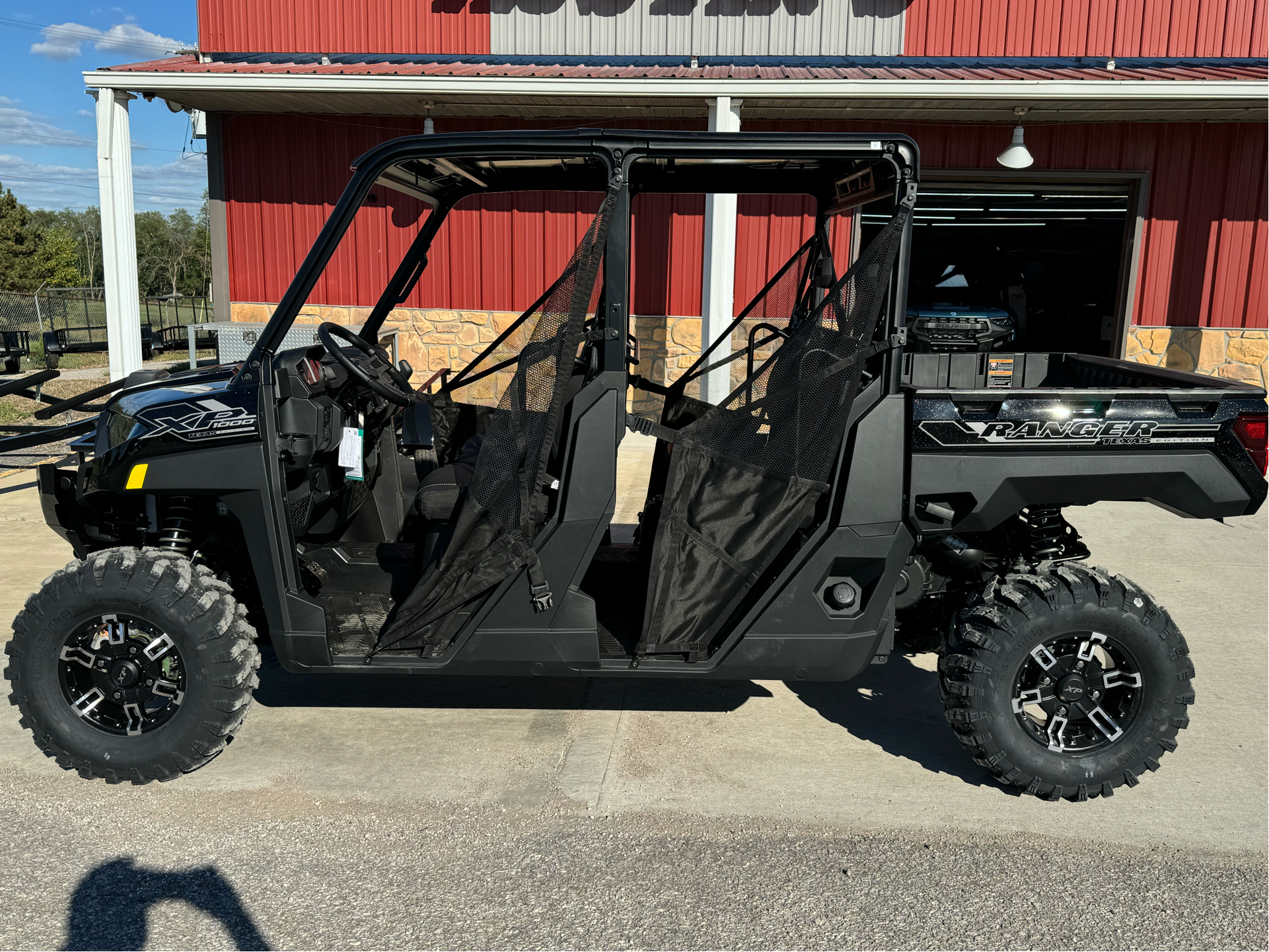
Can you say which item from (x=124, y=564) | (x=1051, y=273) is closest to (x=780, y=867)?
(x=124, y=564)

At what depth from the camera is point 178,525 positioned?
11.5ft

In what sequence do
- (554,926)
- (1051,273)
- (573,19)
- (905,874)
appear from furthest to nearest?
1. (1051,273)
2. (573,19)
3. (905,874)
4. (554,926)

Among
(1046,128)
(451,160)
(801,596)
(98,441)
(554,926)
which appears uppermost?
(1046,128)

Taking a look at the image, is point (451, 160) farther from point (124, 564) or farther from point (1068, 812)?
point (1068, 812)

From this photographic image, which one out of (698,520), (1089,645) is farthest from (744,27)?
(1089,645)

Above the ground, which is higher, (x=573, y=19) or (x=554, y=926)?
(x=573, y=19)

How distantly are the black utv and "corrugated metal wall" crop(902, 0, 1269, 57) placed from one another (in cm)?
884

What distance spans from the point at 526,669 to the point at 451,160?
1.80m

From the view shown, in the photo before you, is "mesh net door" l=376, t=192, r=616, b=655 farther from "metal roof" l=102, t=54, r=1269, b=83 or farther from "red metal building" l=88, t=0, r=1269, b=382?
"red metal building" l=88, t=0, r=1269, b=382

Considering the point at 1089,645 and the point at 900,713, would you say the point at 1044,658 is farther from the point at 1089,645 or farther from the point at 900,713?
the point at 900,713

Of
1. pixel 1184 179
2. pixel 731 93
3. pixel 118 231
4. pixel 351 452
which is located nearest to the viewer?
pixel 351 452

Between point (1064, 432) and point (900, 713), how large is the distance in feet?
4.73

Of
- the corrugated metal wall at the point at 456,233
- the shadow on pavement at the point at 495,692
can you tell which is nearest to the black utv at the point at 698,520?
the shadow on pavement at the point at 495,692

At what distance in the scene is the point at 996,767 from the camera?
329 centimetres
